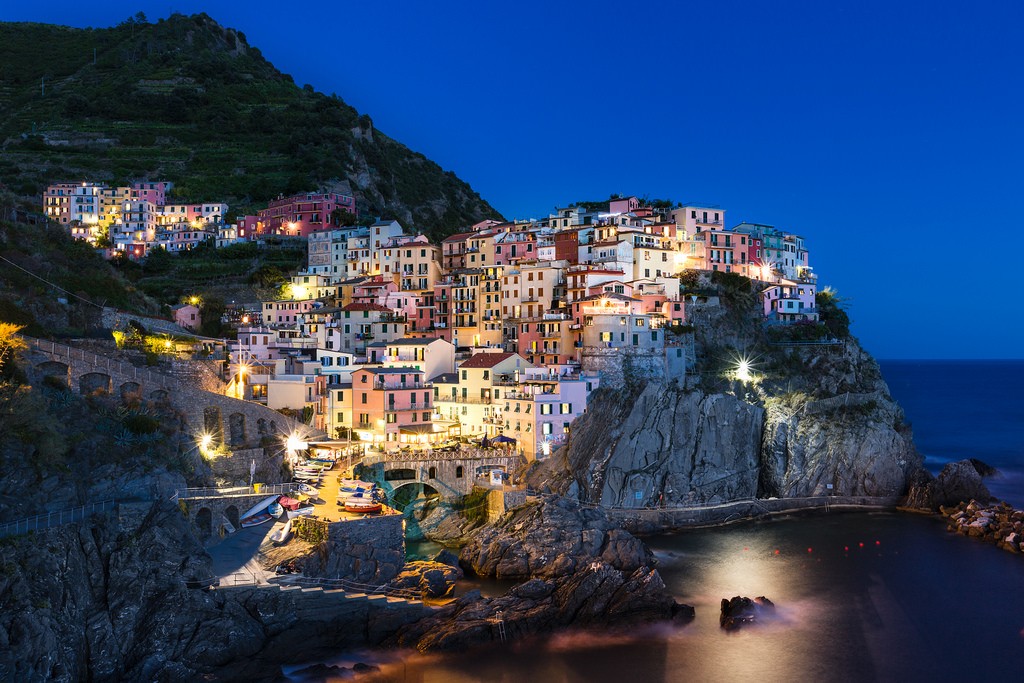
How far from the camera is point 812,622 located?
111ft

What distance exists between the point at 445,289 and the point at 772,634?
130 feet

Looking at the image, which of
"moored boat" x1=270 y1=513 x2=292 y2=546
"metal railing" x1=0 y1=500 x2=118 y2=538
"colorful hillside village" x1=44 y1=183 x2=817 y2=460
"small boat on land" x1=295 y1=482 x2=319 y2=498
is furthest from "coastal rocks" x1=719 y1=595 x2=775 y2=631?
"metal railing" x1=0 y1=500 x2=118 y2=538

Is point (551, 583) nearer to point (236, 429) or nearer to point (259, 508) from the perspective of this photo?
point (259, 508)

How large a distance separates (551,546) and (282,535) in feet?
39.0

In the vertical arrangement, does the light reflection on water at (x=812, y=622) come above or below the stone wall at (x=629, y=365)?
below

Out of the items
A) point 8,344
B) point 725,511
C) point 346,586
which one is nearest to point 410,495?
point 346,586

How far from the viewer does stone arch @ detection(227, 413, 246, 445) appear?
39.8 metres

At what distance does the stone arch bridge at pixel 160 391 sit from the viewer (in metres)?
34.8

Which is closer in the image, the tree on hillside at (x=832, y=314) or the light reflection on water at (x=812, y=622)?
the light reflection on water at (x=812, y=622)

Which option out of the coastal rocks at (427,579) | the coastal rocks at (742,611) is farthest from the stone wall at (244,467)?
the coastal rocks at (742,611)

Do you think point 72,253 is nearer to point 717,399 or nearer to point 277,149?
point 717,399

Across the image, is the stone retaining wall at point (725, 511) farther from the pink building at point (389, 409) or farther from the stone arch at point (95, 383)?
the stone arch at point (95, 383)

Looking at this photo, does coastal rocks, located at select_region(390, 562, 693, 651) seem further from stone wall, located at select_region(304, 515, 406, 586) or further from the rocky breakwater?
stone wall, located at select_region(304, 515, 406, 586)

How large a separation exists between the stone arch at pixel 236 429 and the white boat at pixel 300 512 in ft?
A: 26.8
